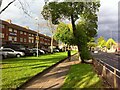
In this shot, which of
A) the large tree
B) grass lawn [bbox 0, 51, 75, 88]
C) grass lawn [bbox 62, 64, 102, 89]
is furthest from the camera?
the large tree

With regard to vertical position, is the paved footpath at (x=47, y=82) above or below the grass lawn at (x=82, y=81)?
below

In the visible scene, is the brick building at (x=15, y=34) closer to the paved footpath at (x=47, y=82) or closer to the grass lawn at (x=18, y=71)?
the grass lawn at (x=18, y=71)

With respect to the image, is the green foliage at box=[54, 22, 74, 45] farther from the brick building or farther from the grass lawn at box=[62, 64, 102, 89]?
the brick building

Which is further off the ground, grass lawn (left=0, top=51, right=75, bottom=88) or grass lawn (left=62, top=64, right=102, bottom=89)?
grass lawn (left=0, top=51, right=75, bottom=88)

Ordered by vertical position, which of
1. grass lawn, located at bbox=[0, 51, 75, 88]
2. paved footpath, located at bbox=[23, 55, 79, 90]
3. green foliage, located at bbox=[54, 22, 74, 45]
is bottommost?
paved footpath, located at bbox=[23, 55, 79, 90]

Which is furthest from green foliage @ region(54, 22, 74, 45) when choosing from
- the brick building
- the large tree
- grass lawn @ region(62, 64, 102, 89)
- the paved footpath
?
the brick building

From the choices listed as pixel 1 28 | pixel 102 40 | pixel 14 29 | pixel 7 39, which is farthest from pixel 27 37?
pixel 102 40

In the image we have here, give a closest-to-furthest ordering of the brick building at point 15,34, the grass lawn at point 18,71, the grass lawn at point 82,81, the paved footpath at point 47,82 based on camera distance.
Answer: the grass lawn at point 82,81 → the paved footpath at point 47,82 → the grass lawn at point 18,71 → the brick building at point 15,34

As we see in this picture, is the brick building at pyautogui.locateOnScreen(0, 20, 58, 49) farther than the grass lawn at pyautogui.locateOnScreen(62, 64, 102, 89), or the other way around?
the brick building at pyautogui.locateOnScreen(0, 20, 58, 49)

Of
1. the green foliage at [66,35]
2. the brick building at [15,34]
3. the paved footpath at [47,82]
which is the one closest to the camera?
the paved footpath at [47,82]

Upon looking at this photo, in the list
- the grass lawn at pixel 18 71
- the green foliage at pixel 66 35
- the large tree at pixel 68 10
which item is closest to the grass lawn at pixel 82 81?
the grass lawn at pixel 18 71

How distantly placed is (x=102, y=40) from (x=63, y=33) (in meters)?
138

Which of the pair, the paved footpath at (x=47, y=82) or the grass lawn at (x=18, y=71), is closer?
the paved footpath at (x=47, y=82)

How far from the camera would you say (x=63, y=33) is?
27891mm
